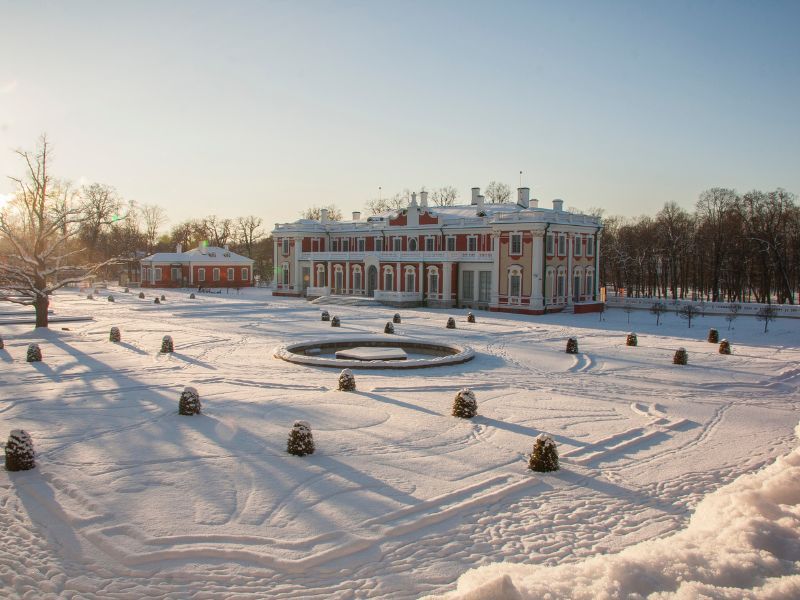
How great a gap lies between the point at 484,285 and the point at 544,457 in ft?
122

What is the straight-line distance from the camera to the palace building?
4525 centimetres

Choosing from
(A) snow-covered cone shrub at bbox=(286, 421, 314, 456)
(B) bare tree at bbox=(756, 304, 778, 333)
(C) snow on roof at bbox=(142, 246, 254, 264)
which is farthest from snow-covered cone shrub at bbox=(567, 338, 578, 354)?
(C) snow on roof at bbox=(142, 246, 254, 264)

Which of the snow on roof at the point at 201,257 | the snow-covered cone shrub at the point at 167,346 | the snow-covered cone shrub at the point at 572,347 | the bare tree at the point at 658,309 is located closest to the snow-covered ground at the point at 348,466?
the snow-covered cone shrub at the point at 167,346

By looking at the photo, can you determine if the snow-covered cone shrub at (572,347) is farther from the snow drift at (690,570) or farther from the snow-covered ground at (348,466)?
the snow drift at (690,570)

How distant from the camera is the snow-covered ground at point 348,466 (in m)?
8.10

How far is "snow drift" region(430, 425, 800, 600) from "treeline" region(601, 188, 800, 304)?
45918 mm

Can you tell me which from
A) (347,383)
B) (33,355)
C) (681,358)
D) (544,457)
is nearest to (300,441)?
(544,457)

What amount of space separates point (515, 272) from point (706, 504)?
119 ft

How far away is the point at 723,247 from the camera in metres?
56.8

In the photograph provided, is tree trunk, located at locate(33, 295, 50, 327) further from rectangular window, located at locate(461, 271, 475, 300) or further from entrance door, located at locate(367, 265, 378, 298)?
rectangular window, located at locate(461, 271, 475, 300)

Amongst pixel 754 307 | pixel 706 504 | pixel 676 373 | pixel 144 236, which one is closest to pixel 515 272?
pixel 754 307

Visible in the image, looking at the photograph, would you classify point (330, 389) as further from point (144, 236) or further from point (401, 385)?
point (144, 236)

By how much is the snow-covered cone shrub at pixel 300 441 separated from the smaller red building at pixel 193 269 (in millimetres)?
66096

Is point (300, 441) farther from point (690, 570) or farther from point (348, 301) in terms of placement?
point (348, 301)
